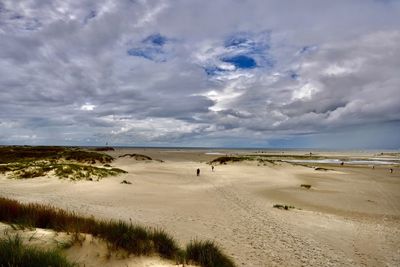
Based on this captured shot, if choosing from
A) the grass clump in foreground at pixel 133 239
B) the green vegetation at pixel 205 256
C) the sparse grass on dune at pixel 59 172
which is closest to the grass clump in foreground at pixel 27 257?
the grass clump in foreground at pixel 133 239

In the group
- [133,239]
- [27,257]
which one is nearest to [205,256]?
[133,239]

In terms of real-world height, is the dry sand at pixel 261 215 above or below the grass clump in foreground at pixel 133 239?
below

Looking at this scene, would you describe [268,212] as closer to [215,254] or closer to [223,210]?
[223,210]

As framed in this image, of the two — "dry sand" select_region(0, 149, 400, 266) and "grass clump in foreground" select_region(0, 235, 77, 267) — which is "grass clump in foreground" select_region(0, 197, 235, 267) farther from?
"grass clump in foreground" select_region(0, 235, 77, 267)

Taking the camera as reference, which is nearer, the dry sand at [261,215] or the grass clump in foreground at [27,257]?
the grass clump in foreground at [27,257]

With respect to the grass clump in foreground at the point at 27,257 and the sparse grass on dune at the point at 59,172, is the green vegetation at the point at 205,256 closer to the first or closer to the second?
the grass clump in foreground at the point at 27,257

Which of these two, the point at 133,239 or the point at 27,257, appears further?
the point at 133,239

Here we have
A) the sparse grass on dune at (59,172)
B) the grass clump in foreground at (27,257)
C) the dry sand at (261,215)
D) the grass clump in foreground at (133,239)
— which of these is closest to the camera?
the grass clump in foreground at (27,257)

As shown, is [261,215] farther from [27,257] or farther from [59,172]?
[59,172]

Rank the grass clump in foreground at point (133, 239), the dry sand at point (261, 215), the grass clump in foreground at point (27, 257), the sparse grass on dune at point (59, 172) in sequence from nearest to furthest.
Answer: the grass clump in foreground at point (27, 257) < the grass clump in foreground at point (133, 239) < the dry sand at point (261, 215) < the sparse grass on dune at point (59, 172)

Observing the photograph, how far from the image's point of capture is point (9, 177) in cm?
2434

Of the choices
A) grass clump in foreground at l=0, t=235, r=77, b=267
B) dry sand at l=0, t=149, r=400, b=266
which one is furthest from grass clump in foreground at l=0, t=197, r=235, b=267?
grass clump in foreground at l=0, t=235, r=77, b=267

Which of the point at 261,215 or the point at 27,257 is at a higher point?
the point at 27,257

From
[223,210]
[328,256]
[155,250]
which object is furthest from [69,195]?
[328,256]
